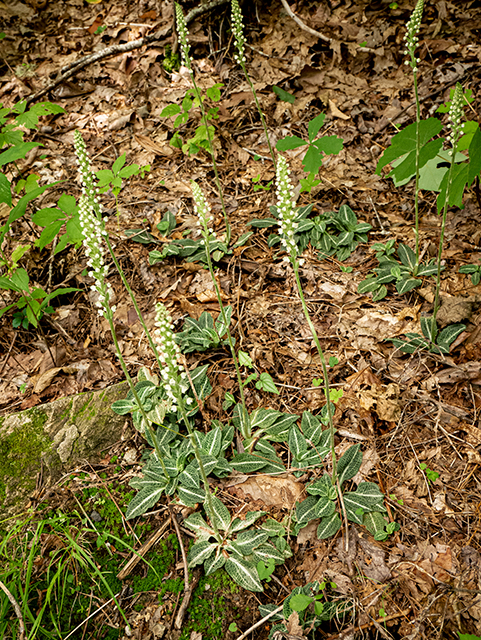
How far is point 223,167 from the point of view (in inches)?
211

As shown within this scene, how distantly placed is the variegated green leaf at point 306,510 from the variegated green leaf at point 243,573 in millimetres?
393

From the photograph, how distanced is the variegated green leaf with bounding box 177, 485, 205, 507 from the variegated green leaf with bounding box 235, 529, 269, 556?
1.13 ft

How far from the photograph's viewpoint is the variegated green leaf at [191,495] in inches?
105

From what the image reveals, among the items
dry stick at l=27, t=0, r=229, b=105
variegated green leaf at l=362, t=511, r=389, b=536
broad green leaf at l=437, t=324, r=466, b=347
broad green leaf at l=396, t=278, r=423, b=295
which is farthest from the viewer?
dry stick at l=27, t=0, r=229, b=105

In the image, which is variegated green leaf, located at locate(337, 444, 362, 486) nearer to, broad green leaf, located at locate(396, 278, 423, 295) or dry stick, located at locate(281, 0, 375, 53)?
broad green leaf, located at locate(396, 278, 423, 295)

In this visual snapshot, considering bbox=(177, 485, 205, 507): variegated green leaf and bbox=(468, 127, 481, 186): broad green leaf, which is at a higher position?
bbox=(468, 127, 481, 186): broad green leaf

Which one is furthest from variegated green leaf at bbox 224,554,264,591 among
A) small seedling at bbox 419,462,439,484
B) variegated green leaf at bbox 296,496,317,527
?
small seedling at bbox 419,462,439,484

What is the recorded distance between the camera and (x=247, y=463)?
283 cm

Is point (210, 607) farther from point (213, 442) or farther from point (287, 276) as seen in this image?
point (287, 276)

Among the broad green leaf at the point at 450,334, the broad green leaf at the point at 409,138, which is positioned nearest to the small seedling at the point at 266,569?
the broad green leaf at the point at 450,334

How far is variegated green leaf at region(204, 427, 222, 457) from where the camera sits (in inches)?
112

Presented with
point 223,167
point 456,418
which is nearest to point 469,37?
point 223,167

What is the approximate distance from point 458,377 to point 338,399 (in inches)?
35.4

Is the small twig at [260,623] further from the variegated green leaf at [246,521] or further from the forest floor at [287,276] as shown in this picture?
the variegated green leaf at [246,521]
